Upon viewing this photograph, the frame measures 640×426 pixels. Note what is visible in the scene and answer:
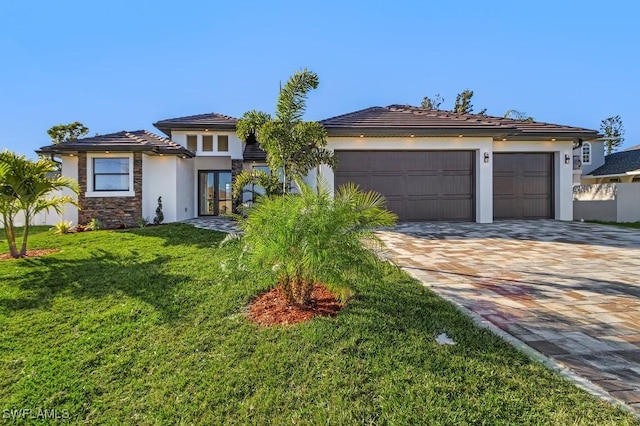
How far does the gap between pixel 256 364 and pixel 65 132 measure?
98.0 feet

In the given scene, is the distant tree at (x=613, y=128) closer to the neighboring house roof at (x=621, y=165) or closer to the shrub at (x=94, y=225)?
the neighboring house roof at (x=621, y=165)

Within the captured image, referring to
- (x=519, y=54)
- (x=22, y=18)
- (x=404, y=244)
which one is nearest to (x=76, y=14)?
(x=22, y=18)

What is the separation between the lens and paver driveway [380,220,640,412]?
306 centimetres

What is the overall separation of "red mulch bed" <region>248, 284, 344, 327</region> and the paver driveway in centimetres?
170

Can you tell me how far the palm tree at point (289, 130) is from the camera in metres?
7.20

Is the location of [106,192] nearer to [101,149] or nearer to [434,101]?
[101,149]

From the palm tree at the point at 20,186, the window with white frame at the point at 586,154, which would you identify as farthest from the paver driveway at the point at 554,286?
the window with white frame at the point at 586,154

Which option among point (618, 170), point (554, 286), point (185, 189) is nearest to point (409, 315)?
point (554, 286)

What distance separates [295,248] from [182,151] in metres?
11.6

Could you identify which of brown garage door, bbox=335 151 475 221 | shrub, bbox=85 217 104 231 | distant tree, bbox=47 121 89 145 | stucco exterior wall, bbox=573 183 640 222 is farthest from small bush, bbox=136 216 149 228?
stucco exterior wall, bbox=573 183 640 222

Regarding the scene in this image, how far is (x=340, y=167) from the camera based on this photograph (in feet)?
42.7

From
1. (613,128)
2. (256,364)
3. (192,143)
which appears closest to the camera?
(256,364)

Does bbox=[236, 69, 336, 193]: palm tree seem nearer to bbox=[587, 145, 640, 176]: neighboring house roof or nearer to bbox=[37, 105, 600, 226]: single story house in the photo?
bbox=[37, 105, 600, 226]: single story house

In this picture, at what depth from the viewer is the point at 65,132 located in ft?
83.2
